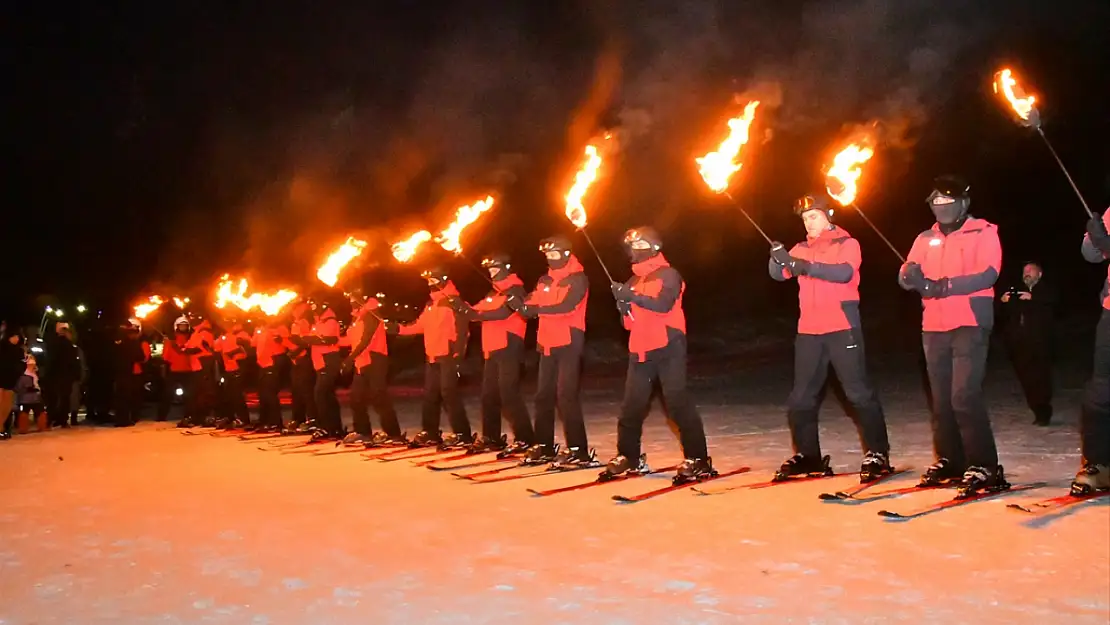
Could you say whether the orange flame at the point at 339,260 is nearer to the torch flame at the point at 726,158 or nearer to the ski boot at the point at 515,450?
the ski boot at the point at 515,450

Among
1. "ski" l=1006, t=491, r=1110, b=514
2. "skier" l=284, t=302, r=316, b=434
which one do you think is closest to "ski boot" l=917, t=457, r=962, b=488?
"ski" l=1006, t=491, r=1110, b=514

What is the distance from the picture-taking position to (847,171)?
7082 millimetres

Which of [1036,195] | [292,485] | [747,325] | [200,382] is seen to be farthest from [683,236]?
[292,485]

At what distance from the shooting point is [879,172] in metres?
37.2

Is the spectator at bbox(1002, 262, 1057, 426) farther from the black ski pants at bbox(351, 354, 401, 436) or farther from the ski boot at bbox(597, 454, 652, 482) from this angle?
the black ski pants at bbox(351, 354, 401, 436)

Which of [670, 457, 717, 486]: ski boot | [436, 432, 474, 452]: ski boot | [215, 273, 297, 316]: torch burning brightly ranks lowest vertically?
[670, 457, 717, 486]: ski boot

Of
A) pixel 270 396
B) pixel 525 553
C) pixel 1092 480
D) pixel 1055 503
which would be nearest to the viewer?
pixel 525 553

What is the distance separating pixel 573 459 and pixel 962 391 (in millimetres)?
3488

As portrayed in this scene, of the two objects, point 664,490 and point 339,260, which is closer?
point 664,490

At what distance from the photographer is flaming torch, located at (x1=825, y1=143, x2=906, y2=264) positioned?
6.94 meters

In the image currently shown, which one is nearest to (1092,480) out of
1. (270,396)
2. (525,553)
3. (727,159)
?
(727,159)

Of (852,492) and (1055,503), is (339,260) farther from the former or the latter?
(1055,503)

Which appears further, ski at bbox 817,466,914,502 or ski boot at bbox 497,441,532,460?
ski boot at bbox 497,441,532,460

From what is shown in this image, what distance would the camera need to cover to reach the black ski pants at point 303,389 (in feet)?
42.3
